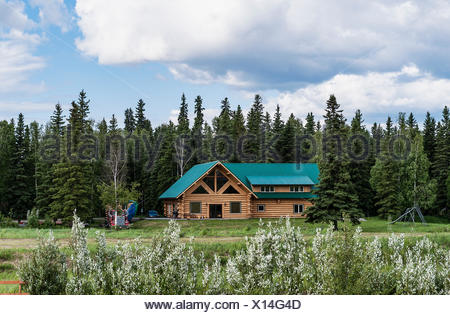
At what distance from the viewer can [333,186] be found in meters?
36.7

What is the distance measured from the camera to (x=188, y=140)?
243 ft

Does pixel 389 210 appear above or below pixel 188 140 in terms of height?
below

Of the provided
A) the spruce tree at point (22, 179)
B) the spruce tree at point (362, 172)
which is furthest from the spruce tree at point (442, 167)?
the spruce tree at point (22, 179)

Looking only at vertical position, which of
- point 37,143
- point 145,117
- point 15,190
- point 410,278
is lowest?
point 410,278

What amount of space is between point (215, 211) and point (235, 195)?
2910 millimetres

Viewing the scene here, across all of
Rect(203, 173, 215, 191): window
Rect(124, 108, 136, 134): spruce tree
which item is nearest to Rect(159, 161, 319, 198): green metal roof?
Rect(203, 173, 215, 191): window

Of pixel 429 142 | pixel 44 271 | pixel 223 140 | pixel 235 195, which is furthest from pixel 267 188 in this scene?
pixel 44 271

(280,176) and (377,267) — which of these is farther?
(280,176)

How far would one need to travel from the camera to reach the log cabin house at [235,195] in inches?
2094

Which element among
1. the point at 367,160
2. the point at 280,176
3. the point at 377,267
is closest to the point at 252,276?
the point at 377,267
